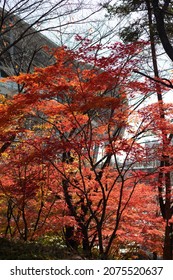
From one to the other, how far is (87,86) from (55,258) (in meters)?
3.01

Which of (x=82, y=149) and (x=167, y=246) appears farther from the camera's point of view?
(x=167, y=246)

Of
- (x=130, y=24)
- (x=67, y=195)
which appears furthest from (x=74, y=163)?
(x=130, y=24)

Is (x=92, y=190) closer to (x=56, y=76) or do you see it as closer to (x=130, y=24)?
(x=56, y=76)

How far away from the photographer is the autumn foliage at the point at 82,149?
20.1 ft

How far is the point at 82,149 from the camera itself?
24.1 feet

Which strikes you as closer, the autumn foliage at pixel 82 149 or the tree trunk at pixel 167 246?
the autumn foliage at pixel 82 149

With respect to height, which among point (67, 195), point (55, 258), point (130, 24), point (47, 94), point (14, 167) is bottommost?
point (55, 258)

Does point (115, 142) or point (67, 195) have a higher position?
point (115, 142)

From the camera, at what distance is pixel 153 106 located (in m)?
7.39

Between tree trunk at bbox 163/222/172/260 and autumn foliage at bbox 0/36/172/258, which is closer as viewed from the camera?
autumn foliage at bbox 0/36/172/258

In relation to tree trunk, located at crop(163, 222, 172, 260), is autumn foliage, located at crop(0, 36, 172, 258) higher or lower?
higher

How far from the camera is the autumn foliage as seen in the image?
6.11 metres

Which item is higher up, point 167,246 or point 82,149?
point 82,149

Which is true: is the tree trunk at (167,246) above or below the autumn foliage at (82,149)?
below
